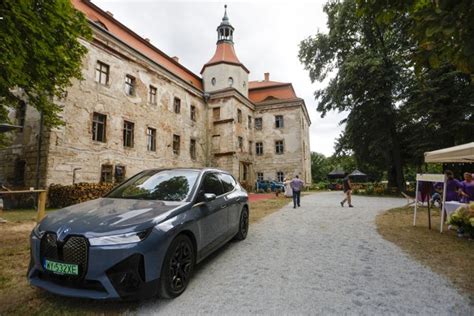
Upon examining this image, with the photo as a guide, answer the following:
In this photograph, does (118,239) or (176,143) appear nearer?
(118,239)

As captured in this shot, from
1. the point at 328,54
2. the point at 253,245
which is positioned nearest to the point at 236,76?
the point at 328,54

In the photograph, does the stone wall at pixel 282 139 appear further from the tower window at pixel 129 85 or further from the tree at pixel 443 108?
the tower window at pixel 129 85

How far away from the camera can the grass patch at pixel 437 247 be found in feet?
11.8

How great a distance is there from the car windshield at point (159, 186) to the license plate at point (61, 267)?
1.32 meters

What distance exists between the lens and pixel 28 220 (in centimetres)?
854

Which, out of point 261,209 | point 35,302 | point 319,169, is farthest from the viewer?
point 319,169

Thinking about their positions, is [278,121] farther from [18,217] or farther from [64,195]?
[18,217]

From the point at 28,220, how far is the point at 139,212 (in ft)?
27.1

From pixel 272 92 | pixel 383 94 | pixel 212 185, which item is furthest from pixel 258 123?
pixel 212 185

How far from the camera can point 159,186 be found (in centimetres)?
401

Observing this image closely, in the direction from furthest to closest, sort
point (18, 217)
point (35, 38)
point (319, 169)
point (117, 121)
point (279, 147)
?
point (319, 169) < point (279, 147) < point (117, 121) < point (18, 217) < point (35, 38)

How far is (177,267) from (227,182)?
246 cm

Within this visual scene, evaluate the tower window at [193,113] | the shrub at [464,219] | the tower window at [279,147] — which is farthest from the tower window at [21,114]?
the tower window at [279,147]

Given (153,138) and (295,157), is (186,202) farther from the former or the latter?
(295,157)
